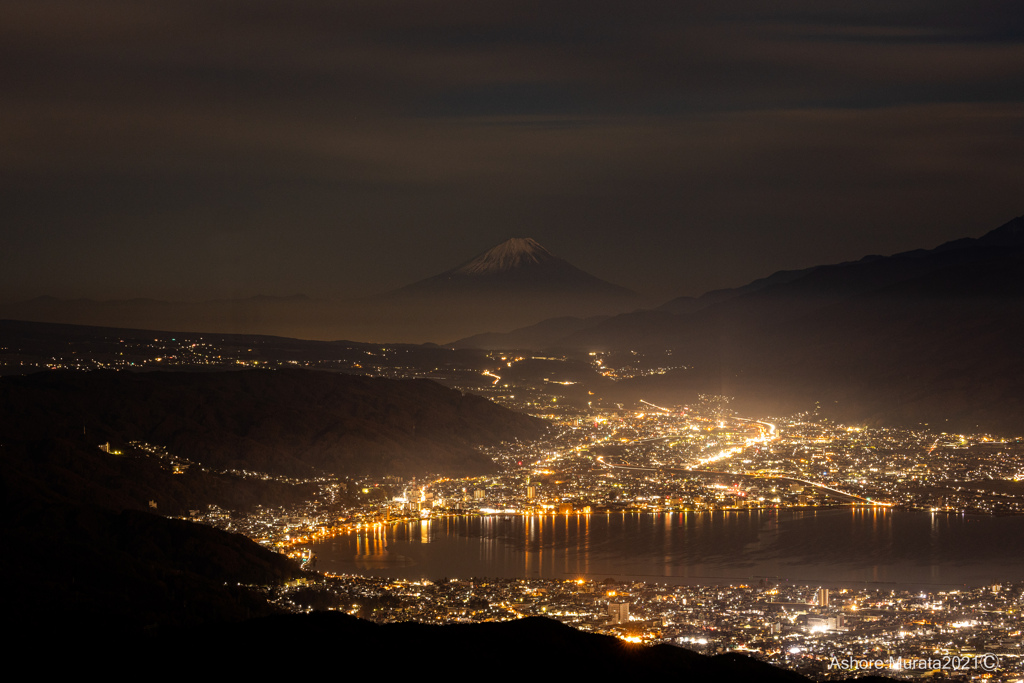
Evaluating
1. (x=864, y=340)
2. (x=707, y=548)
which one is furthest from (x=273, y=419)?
(x=864, y=340)

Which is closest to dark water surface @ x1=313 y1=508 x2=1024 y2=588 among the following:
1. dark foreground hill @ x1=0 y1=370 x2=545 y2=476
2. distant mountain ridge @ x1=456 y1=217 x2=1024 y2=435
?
dark foreground hill @ x1=0 y1=370 x2=545 y2=476

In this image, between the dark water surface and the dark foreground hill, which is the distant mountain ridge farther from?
the dark water surface

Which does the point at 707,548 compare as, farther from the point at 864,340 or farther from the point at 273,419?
the point at 864,340

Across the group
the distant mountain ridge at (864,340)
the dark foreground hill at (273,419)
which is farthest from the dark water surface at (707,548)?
the distant mountain ridge at (864,340)

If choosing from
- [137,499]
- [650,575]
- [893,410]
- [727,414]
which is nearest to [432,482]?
[137,499]

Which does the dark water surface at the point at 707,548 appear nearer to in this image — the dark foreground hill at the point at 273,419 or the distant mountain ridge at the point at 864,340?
the dark foreground hill at the point at 273,419

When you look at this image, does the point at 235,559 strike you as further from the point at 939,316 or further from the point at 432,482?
the point at 939,316
